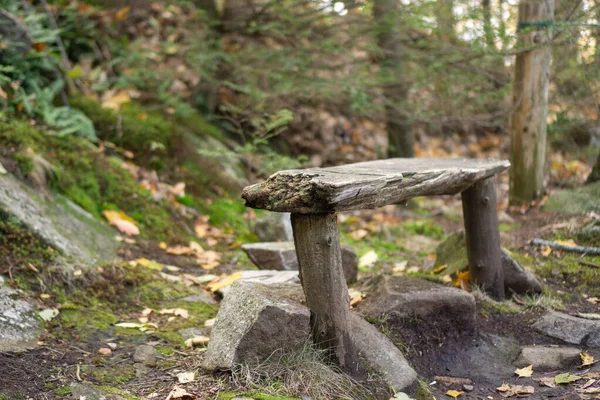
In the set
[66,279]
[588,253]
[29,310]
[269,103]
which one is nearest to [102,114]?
[269,103]

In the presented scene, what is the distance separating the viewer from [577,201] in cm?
652

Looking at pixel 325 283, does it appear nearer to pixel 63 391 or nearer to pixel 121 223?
pixel 63 391

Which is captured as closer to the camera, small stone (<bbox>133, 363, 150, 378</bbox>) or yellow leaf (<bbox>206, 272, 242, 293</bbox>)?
small stone (<bbox>133, 363, 150, 378</bbox>)

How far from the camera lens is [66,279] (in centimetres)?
426

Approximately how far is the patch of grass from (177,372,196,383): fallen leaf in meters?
0.28

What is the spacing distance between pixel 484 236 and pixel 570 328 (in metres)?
0.91

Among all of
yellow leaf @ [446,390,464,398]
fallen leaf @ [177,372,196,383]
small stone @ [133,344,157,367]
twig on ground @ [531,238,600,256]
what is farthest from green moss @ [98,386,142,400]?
twig on ground @ [531,238,600,256]

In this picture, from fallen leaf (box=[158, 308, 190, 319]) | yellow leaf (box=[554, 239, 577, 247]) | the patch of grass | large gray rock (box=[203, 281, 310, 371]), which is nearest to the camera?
the patch of grass

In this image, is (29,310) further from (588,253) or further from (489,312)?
(588,253)

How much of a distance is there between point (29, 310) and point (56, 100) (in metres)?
4.19

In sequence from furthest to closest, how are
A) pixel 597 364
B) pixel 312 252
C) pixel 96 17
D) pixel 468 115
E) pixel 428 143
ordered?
pixel 428 143 < pixel 96 17 < pixel 468 115 < pixel 597 364 < pixel 312 252

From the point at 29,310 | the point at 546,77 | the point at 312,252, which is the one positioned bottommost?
the point at 29,310

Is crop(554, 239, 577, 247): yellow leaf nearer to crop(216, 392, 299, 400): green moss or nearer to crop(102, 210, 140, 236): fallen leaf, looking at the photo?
crop(216, 392, 299, 400): green moss

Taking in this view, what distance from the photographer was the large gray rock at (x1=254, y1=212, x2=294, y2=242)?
20.9ft
